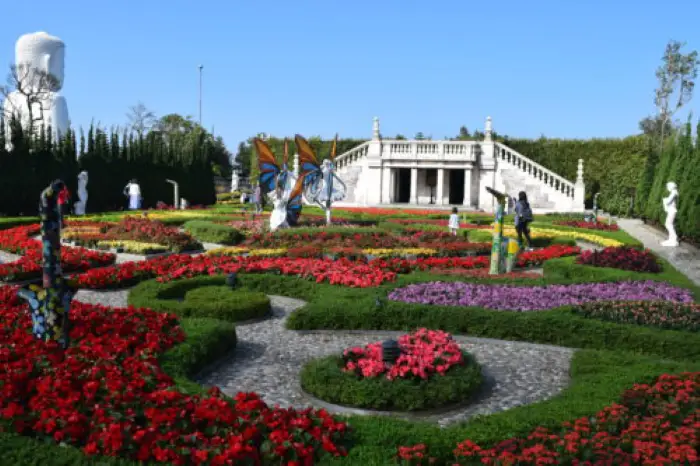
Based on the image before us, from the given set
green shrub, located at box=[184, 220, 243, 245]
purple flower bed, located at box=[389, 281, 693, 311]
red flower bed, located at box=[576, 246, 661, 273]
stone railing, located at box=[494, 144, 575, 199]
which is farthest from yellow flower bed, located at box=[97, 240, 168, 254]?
stone railing, located at box=[494, 144, 575, 199]

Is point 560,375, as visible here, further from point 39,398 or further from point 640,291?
point 39,398

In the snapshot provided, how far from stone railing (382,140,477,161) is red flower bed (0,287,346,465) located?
114ft

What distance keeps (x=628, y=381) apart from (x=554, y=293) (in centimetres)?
451

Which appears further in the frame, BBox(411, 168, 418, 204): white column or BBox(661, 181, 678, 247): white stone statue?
BBox(411, 168, 418, 204): white column

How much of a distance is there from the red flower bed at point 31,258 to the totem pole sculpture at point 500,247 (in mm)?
8902

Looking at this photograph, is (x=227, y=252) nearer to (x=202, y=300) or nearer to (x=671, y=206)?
(x=202, y=300)

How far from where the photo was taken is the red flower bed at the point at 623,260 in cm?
1296

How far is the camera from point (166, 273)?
12.3m

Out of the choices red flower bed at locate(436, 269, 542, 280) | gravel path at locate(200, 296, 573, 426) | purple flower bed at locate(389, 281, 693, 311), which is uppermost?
red flower bed at locate(436, 269, 542, 280)

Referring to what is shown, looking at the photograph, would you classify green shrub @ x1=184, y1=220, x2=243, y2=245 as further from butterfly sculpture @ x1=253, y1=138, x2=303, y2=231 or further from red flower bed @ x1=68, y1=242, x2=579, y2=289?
red flower bed @ x1=68, y1=242, x2=579, y2=289

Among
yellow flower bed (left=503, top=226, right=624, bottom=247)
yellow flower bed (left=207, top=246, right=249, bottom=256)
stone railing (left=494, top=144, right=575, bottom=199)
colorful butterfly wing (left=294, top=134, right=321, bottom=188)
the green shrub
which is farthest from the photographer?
stone railing (left=494, top=144, right=575, bottom=199)

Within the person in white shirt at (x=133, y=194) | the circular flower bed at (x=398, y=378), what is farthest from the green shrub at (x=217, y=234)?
the circular flower bed at (x=398, y=378)

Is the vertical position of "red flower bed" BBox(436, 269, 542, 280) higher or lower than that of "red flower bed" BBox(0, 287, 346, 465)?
higher

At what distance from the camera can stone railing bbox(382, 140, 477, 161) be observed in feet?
129
